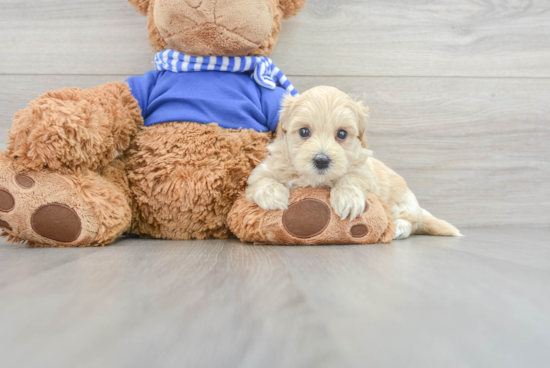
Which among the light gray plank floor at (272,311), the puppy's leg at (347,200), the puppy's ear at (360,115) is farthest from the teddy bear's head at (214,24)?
the light gray plank floor at (272,311)

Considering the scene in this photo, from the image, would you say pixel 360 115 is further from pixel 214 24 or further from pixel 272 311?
pixel 272 311

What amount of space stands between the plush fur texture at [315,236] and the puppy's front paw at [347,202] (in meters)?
0.01

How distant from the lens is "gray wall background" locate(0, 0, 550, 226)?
131 centimetres

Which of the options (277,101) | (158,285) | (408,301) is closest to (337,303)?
(408,301)

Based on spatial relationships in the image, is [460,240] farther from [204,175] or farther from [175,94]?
[175,94]

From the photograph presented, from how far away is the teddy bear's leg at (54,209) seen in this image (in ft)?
2.63

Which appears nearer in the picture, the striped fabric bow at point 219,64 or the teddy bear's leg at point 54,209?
the teddy bear's leg at point 54,209

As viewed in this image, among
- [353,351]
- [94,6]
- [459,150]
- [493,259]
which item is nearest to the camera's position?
[353,351]

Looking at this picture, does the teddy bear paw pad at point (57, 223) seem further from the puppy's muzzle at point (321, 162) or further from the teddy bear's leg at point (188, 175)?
the puppy's muzzle at point (321, 162)

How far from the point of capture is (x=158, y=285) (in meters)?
0.50

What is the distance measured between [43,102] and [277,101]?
0.55 m

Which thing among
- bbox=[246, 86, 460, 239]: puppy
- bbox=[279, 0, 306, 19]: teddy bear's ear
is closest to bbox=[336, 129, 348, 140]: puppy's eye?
bbox=[246, 86, 460, 239]: puppy

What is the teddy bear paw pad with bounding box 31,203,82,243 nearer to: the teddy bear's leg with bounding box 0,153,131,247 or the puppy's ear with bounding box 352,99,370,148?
the teddy bear's leg with bounding box 0,153,131,247

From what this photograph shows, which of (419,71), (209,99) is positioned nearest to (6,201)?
(209,99)
